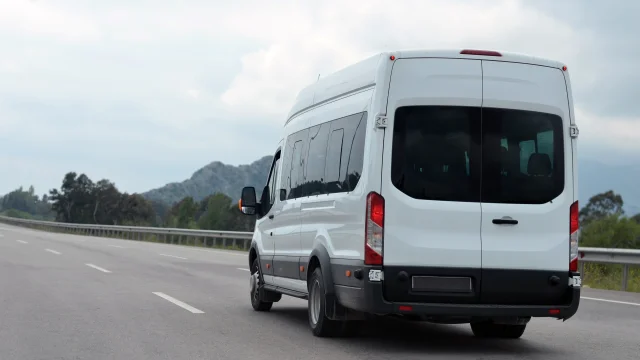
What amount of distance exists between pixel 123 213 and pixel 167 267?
126 metres

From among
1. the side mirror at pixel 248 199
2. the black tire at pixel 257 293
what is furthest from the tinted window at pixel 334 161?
the black tire at pixel 257 293

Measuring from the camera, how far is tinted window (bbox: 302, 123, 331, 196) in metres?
9.20

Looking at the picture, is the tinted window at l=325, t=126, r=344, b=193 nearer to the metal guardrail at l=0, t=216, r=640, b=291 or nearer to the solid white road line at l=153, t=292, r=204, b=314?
the solid white road line at l=153, t=292, r=204, b=314

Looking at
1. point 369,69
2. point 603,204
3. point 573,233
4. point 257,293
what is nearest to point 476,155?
point 573,233

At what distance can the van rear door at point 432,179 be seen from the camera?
769 cm

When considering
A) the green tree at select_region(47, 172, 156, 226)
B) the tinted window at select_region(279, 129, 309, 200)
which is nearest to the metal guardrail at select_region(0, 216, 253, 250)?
the tinted window at select_region(279, 129, 309, 200)

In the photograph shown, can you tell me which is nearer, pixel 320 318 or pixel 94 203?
pixel 320 318

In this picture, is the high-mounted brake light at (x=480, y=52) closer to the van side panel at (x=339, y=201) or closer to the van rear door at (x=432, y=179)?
the van rear door at (x=432, y=179)

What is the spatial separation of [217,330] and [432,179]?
2.87 metres

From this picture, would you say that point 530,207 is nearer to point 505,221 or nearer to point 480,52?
point 505,221

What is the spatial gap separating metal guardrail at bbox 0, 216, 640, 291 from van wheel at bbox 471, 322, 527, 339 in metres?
7.95

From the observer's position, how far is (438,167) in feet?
25.9

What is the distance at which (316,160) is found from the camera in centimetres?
945

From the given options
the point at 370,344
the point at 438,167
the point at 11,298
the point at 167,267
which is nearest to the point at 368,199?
the point at 438,167
